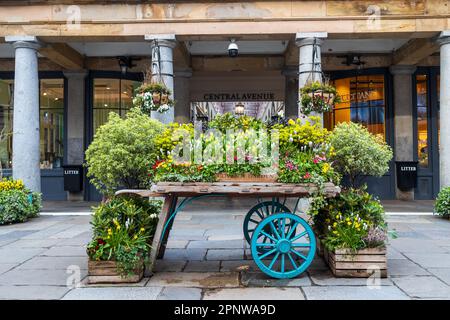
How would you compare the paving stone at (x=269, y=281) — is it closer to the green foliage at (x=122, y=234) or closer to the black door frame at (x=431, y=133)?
the green foliage at (x=122, y=234)

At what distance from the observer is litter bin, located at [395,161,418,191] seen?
550 inches

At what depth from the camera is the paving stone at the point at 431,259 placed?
5680mm

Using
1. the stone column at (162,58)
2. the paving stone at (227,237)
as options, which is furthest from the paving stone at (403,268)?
the stone column at (162,58)

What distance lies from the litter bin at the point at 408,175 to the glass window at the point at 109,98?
9418 mm

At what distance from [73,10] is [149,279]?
316 inches

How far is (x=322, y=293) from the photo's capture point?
14.8 feet

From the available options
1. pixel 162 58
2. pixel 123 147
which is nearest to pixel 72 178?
pixel 162 58

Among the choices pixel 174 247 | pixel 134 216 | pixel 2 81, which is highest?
pixel 2 81

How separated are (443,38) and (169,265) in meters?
8.88

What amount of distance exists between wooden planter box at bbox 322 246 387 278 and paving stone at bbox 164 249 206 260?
80.7 inches

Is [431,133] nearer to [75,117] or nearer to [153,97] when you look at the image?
[153,97]

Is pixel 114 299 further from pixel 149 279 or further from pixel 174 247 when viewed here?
pixel 174 247

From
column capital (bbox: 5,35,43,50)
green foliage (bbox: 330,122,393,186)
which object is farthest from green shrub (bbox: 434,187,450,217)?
column capital (bbox: 5,35,43,50)
